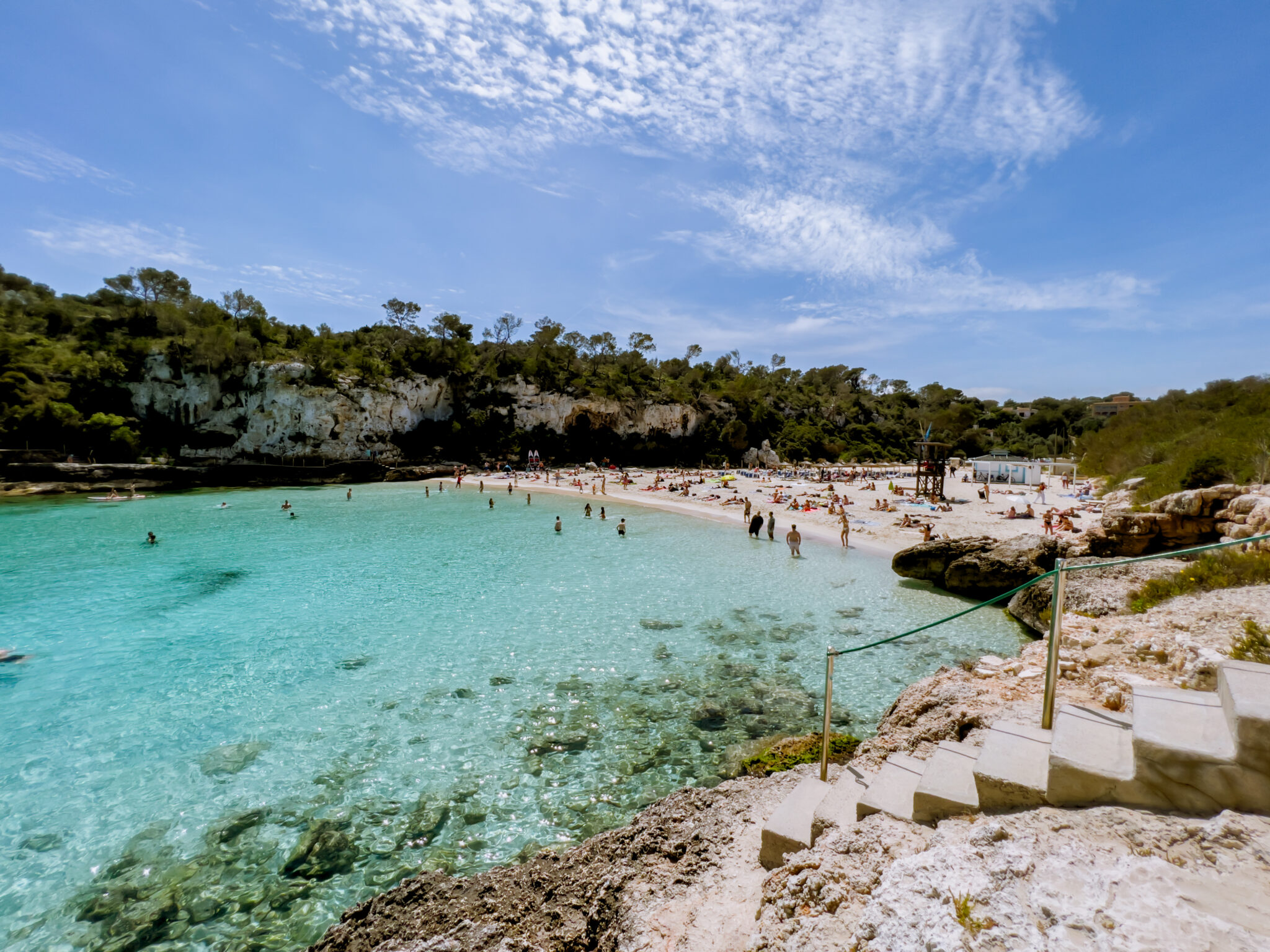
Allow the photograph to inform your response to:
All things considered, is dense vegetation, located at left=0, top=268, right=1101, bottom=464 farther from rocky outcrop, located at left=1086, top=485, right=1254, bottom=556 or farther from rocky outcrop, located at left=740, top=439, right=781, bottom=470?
rocky outcrop, located at left=1086, top=485, right=1254, bottom=556

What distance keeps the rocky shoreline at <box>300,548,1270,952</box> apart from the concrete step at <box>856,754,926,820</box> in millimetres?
166

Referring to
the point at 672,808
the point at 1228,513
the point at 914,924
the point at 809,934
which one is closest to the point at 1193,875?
the point at 914,924

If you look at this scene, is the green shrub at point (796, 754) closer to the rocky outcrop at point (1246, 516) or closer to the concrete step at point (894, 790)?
the concrete step at point (894, 790)

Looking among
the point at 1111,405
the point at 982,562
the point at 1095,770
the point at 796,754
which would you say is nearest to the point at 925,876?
the point at 1095,770

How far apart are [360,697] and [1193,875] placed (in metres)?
9.32

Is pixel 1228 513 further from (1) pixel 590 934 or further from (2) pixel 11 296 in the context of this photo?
(2) pixel 11 296

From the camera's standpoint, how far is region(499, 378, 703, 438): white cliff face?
58.1 meters

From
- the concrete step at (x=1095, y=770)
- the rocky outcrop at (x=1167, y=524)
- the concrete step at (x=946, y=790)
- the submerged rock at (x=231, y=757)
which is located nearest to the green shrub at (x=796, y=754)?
A: the concrete step at (x=946, y=790)

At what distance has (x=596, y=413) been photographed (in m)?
59.4

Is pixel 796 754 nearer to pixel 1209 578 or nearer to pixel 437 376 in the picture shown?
pixel 1209 578

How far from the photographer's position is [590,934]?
3.25 m

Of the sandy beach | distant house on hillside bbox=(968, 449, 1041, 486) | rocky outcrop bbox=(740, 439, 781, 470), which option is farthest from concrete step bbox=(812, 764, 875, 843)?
rocky outcrop bbox=(740, 439, 781, 470)

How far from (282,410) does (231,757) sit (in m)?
49.3

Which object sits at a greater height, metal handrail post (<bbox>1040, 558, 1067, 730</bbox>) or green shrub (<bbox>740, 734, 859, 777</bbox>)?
metal handrail post (<bbox>1040, 558, 1067, 730</bbox>)
